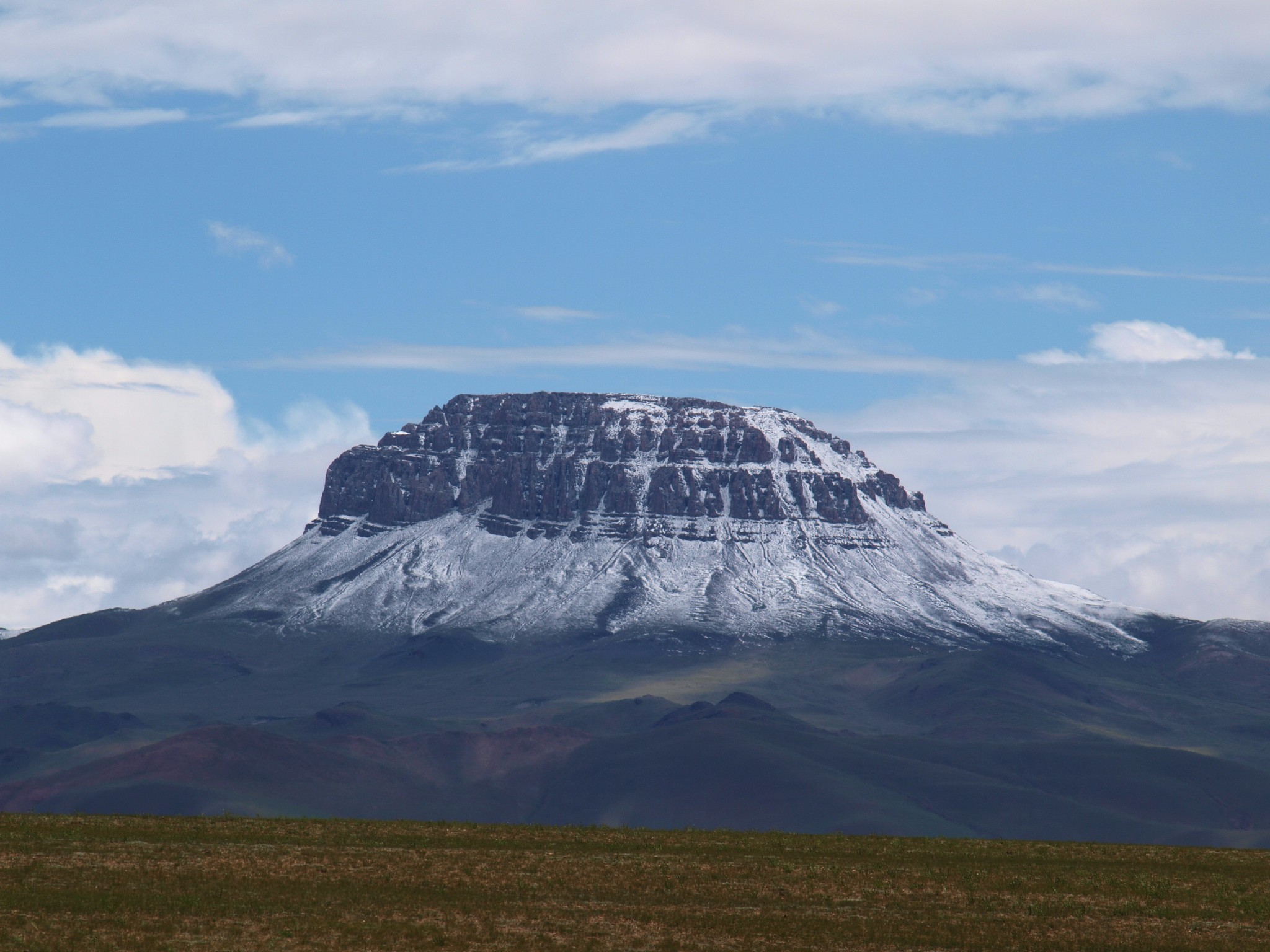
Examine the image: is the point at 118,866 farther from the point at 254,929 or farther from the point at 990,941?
the point at 990,941

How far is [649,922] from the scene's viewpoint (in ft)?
186

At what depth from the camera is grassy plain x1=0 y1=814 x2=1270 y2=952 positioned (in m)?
54.1

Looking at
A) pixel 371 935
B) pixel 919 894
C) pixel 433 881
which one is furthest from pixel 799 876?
pixel 371 935

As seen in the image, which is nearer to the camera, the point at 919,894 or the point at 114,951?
the point at 114,951

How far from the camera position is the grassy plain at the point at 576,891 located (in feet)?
178

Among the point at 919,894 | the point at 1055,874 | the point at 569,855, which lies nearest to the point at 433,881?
the point at 569,855

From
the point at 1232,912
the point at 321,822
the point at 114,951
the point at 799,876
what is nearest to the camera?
the point at 114,951

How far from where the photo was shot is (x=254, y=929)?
2119 inches

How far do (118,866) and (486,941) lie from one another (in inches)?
679

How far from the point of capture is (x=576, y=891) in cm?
6134

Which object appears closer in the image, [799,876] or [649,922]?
[649,922]

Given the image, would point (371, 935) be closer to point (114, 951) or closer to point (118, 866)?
point (114, 951)

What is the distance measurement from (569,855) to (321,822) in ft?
48.1

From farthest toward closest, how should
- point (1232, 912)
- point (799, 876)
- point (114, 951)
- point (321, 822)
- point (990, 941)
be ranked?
point (321, 822) < point (799, 876) < point (1232, 912) < point (990, 941) < point (114, 951)
